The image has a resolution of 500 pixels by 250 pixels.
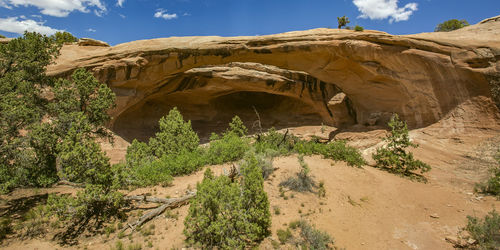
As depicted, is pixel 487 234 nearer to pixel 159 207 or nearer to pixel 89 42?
pixel 159 207

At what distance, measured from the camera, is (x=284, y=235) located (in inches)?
209

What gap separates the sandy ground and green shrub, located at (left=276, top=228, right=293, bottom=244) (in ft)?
0.48

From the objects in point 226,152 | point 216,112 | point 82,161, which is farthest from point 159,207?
point 216,112

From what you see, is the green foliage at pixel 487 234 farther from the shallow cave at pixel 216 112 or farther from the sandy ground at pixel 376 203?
the shallow cave at pixel 216 112

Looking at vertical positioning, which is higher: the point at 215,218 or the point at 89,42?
the point at 89,42

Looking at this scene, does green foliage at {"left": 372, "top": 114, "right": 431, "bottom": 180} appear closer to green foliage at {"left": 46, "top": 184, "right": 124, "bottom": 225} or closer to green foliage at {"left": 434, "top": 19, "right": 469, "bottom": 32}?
green foliage at {"left": 46, "top": 184, "right": 124, "bottom": 225}

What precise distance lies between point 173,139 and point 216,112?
8860 millimetres

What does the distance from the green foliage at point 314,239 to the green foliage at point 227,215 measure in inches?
31.7

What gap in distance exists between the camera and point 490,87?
9312mm

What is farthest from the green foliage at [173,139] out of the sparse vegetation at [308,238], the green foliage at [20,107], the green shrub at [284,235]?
the sparse vegetation at [308,238]

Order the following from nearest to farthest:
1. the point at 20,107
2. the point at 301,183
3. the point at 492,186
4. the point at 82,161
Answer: the point at 82,161 < the point at 20,107 < the point at 492,186 < the point at 301,183

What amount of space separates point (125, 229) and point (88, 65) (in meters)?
10.2

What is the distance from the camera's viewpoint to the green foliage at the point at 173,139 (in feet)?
36.2

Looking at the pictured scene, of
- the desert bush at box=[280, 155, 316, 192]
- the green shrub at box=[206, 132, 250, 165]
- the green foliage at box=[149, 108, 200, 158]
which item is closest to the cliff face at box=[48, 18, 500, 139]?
the green shrub at box=[206, 132, 250, 165]
